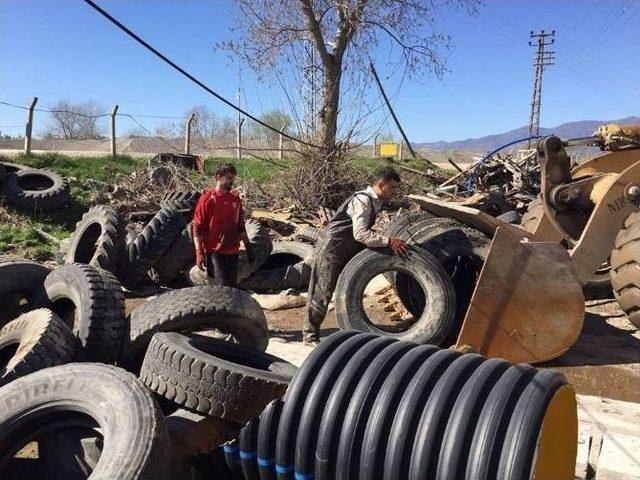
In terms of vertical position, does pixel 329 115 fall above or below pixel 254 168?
above

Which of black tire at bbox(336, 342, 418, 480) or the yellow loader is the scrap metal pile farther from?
black tire at bbox(336, 342, 418, 480)

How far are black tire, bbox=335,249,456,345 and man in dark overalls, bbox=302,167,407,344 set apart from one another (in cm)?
13

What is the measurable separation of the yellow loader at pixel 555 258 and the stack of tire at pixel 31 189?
8.68 metres

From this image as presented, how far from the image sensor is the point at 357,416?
9.21 ft

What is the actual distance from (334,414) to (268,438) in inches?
16.5

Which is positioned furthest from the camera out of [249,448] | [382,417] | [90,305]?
[90,305]

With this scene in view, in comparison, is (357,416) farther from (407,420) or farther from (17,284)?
(17,284)

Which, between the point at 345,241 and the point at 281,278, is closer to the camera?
the point at 345,241

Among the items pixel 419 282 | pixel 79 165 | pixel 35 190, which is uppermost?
pixel 79 165

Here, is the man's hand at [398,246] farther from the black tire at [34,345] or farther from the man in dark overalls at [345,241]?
the black tire at [34,345]

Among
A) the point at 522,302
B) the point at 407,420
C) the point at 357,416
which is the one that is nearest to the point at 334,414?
the point at 357,416

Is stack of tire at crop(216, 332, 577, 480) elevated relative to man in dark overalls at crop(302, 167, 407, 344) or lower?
lower

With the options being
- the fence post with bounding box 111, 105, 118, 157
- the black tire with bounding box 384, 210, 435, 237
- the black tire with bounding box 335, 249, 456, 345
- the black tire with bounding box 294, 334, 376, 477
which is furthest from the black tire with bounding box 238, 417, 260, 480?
the fence post with bounding box 111, 105, 118, 157

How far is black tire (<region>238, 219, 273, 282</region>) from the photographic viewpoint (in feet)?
27.6
